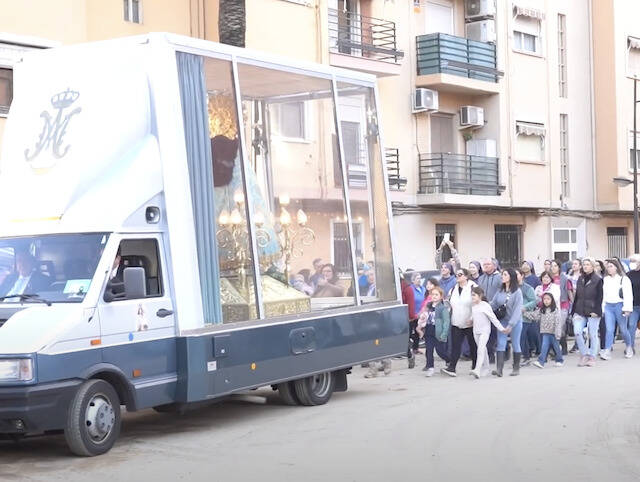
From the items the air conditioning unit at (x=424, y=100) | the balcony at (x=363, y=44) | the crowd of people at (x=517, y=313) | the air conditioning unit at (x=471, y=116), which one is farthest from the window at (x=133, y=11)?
the air conditioning unit at (x=471, y=116)

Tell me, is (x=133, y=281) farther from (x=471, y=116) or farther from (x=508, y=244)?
(x=508, y=244)

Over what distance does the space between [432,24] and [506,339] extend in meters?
16.0

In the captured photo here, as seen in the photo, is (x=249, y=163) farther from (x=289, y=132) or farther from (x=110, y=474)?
(x=110, y=474)

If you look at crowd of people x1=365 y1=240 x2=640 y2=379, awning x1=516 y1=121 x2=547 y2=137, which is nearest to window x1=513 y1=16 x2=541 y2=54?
awning x1=516 y1=121 x2=547 y2=137

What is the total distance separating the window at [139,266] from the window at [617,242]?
92.5ft

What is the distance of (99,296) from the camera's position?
34.2 ft

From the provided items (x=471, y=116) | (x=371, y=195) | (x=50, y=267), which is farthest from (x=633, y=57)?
(x=50, y=267)

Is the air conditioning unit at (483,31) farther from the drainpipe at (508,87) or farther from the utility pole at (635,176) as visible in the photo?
the utility pole at (635,176)

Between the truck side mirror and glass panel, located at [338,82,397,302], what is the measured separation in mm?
4054

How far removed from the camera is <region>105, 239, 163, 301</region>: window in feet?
35.0

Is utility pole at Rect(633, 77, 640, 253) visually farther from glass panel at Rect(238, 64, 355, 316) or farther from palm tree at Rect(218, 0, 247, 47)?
glass panel at Rect(238, 64, 355, 316)

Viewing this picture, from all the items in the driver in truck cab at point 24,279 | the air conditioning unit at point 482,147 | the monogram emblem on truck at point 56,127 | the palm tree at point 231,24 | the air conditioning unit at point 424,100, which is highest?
the palm tree at point 231,24

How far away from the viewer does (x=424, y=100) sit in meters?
29.4

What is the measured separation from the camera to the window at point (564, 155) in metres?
35.2
